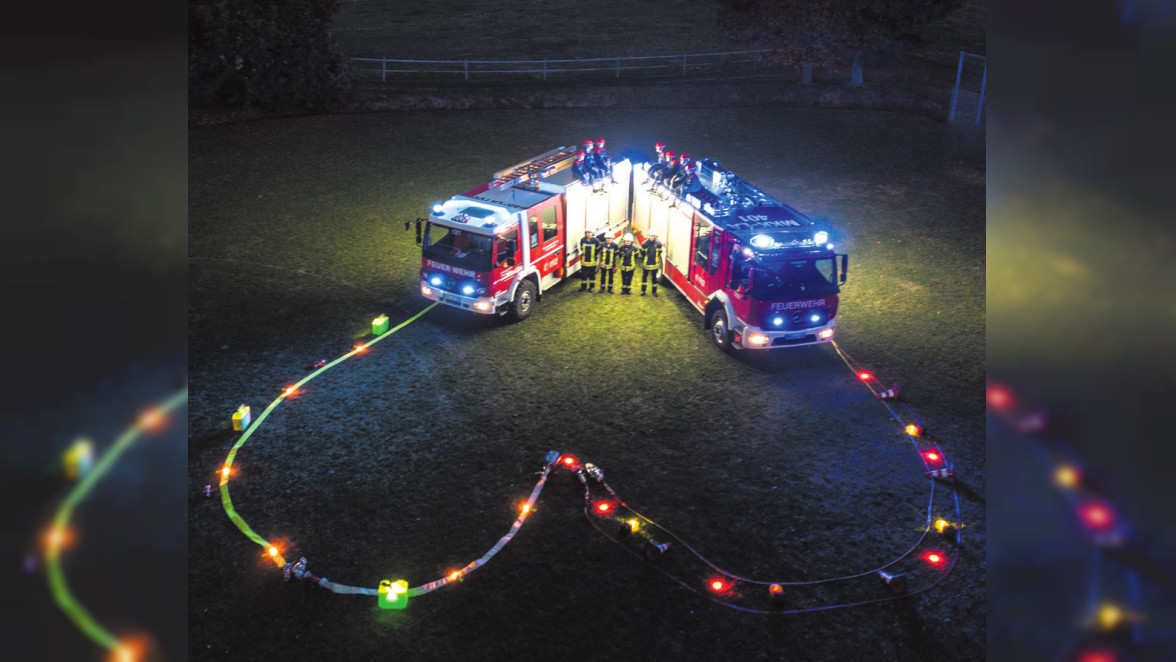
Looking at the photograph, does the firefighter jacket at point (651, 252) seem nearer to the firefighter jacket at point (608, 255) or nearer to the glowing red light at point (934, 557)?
the firefighter jacket at point (608, 255)

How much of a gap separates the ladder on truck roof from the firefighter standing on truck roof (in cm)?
200

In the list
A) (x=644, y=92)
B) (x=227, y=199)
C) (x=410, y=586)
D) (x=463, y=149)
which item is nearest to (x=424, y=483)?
(x=410, y=586)

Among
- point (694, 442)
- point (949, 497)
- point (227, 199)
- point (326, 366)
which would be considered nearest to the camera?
point (949, 497)

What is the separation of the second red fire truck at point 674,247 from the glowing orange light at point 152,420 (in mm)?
12611

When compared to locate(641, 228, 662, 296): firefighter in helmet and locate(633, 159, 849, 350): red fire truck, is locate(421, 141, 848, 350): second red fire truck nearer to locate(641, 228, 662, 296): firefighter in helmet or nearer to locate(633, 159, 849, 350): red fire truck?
locate(633, 159, 849, 350): red fire truck

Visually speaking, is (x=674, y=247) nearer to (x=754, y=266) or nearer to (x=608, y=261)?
(x=608, y=261)

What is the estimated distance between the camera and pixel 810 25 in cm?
3064

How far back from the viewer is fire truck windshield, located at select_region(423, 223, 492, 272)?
1580 cm

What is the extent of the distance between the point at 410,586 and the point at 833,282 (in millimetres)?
9464

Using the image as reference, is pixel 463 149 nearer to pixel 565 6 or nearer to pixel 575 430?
pixel 575 430

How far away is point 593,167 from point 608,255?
201 centimetres

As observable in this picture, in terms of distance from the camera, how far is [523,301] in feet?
54.9

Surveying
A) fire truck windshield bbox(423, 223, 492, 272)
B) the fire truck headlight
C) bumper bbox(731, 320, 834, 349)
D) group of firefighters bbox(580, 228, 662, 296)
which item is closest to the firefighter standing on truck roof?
group of firefighters bbox(580, 228, 662, 296)

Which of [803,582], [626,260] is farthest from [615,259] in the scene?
[803,582]
